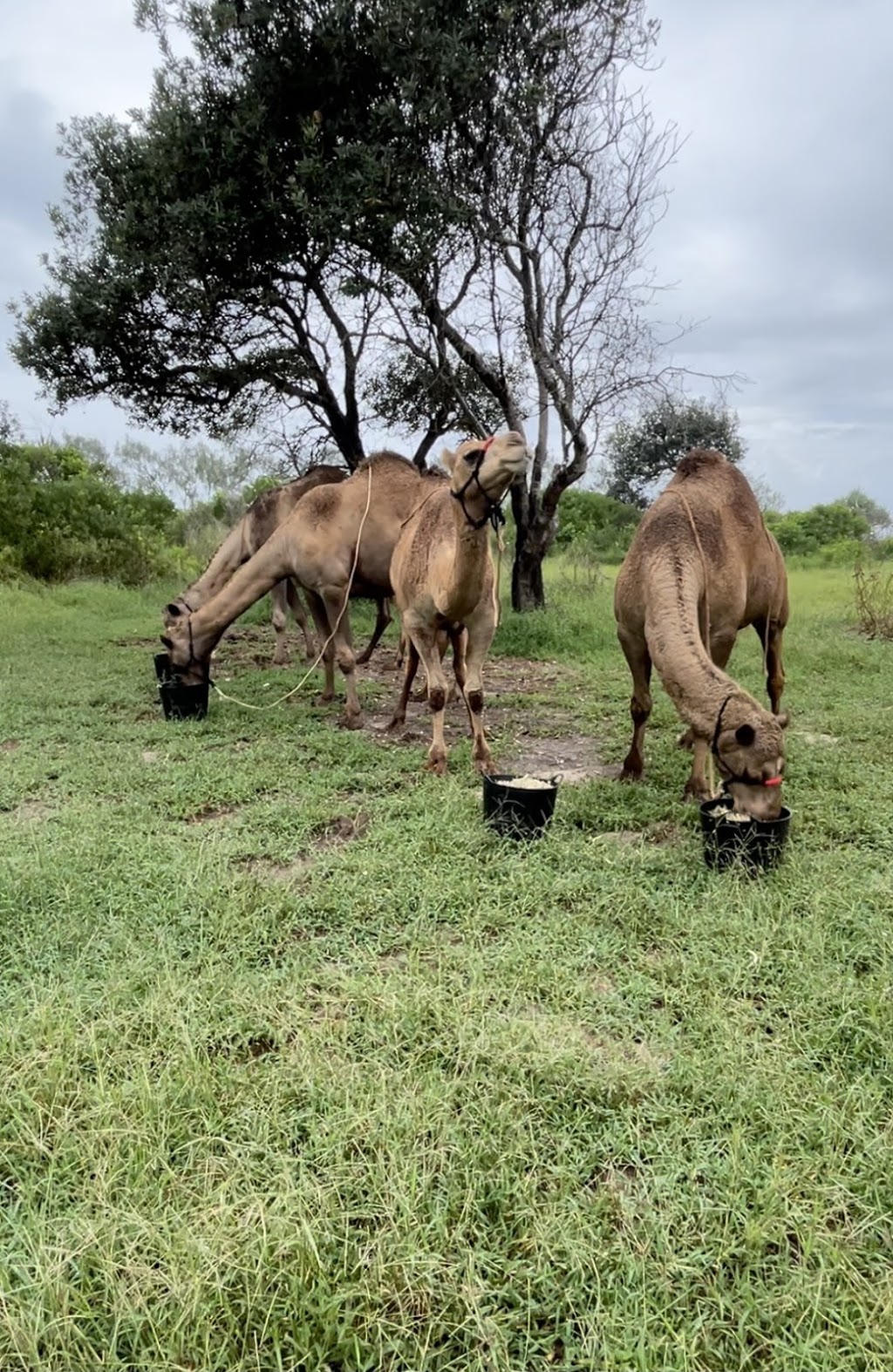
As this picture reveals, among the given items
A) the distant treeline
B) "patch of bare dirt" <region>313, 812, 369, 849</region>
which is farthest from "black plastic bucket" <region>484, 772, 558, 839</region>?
the distant treeline

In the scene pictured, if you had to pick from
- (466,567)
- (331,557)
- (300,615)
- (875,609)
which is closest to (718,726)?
(466,567)

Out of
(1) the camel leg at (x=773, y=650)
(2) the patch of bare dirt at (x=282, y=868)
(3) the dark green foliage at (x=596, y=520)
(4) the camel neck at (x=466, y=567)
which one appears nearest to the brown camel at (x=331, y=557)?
(4) the camel neck at (x=466, y=567)

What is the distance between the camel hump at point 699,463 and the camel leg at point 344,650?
9.39 ft

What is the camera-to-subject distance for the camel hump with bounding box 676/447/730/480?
5.06 metres

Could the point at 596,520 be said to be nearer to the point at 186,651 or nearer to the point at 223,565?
the point at 223,565

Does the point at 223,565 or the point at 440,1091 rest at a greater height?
the point at 223,565

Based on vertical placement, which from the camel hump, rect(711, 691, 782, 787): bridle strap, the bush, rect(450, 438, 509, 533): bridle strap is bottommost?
rect(711, 691, 782, 787): bridle strap

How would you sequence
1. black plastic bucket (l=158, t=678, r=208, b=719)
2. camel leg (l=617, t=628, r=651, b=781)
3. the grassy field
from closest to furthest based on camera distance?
the grassy field → camel leg (l=617, t=628, r=651, b=781) → black plastic bucket (l=158, t=678, r=208, b=719)

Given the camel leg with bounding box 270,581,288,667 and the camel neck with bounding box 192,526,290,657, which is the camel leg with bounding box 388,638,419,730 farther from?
the camel leg with bounding box 270,581,288,667

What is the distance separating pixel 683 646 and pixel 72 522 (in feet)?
52.2

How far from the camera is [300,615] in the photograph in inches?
379

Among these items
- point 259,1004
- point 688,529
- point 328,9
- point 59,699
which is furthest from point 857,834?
point 328,9

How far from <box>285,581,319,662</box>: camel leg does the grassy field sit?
5.20m

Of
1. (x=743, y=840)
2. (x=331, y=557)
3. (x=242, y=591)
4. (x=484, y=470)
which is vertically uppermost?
(x=484, y=470)
